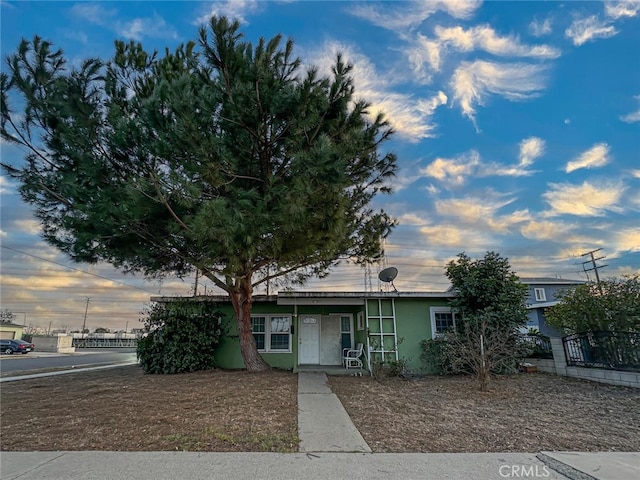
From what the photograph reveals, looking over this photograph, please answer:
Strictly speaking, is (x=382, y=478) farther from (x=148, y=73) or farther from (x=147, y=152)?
(x=148, y=73)

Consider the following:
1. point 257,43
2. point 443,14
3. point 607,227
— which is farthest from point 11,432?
point 607,227

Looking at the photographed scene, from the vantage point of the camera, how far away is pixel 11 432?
5.33 metres

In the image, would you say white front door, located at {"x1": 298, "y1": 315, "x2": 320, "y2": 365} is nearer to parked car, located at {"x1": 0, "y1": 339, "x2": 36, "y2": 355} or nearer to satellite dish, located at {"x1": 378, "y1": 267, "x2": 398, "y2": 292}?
satellite dish, located at {"x1": 378, "y1": 267, "x2": 398, "y2": 292}

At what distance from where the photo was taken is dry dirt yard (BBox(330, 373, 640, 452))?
15.4ft

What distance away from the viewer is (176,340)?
36.5 feet

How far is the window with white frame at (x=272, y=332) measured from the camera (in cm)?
1320

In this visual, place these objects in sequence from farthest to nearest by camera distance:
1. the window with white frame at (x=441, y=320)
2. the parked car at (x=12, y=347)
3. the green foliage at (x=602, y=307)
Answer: the parked car at (x=12, y=347)
the window with white frame at (x=441, y=320)
the green foliage at (x=602, y=307)

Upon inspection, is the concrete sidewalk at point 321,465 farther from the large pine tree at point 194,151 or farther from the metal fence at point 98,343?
the metal fence at point 98,343

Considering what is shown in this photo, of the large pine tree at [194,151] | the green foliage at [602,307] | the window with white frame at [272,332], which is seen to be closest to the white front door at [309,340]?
the window with white frame at [272,332]

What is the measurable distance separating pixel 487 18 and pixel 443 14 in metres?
1.11

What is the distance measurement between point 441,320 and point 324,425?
806 centimetres

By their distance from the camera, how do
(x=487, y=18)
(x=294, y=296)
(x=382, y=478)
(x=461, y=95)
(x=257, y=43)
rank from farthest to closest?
(x=294, y=296)
(x=461, y=95)
(x=487, y=18)
(x=257, y=43)
(x=382, y=478)

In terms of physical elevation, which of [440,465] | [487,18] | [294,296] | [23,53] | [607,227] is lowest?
[440,465]

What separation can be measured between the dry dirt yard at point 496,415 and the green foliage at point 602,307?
5.06 feet
